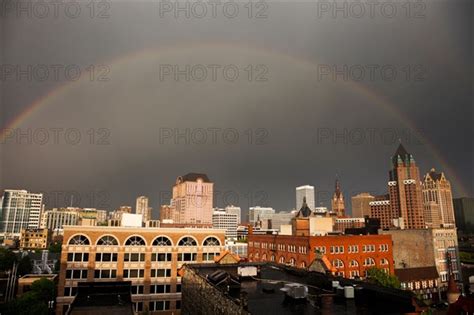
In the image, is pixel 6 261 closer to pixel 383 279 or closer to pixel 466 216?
pixel 383 279

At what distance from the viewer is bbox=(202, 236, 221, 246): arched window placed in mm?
47794

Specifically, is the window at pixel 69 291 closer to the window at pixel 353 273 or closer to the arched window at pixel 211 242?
the arched window at pixel 211 242

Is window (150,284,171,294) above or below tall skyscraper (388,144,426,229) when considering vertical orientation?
below

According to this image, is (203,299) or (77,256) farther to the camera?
(77,256)

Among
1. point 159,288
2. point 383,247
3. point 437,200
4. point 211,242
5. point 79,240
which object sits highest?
point 437,200

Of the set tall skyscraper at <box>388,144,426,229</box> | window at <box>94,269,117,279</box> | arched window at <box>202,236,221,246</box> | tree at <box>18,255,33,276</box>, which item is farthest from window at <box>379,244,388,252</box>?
tall skyscraper at <box>388,144,426,229</box>

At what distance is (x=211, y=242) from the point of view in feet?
159

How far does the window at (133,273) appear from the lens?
4316 cm

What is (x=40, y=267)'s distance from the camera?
74812mm

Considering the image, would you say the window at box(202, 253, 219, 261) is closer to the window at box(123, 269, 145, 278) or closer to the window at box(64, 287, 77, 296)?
the window at box(123, 269, 145, 278)

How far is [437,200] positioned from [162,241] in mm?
189650

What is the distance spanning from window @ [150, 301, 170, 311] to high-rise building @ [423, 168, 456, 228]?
176488 mm

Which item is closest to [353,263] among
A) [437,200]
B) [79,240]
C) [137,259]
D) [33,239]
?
[137,259]

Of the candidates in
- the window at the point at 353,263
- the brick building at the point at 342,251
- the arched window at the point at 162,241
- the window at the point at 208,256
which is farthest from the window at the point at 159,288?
the window at the point at 353,263
